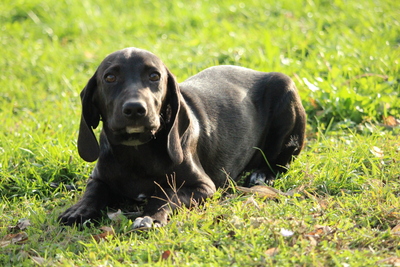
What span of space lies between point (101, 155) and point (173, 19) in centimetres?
603

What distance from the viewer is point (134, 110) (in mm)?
4285

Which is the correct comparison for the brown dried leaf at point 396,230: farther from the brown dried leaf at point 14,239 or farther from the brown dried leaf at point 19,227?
the brown dried leaf at point 19,227

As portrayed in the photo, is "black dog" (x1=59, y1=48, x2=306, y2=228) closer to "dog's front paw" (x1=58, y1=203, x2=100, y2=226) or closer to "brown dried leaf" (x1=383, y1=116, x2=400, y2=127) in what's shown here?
"dog's front paw" (x1=58, y1=203, x2=100, y2=226)

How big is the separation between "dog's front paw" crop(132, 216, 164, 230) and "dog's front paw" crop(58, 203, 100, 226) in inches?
18.1

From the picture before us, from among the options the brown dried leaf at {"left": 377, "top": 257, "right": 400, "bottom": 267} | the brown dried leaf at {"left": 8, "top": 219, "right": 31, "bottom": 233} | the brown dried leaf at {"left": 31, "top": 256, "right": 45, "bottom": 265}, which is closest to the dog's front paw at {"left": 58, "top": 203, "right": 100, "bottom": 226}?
the brown dried leaf at {"left": 8, "top": 219, "right": 31, "bottom": 233}

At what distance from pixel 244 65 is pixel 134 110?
410cm

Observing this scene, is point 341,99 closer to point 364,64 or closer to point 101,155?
point 364,64

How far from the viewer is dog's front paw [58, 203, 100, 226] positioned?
14.9ft

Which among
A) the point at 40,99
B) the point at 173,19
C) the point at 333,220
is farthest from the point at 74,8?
→ the point at 333,220

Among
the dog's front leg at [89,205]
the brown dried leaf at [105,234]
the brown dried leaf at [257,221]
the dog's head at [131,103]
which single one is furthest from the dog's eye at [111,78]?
the brown dried leaf at [257,221]

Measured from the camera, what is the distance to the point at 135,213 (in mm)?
4738

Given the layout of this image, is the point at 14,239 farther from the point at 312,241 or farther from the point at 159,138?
the point at 312,241

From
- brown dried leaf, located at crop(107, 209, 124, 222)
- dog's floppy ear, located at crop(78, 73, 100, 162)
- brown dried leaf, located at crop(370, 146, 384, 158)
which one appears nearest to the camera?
brown dried leaf, located at crop(107, 209, 124, 222)

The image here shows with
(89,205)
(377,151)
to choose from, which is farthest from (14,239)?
(377,151)
